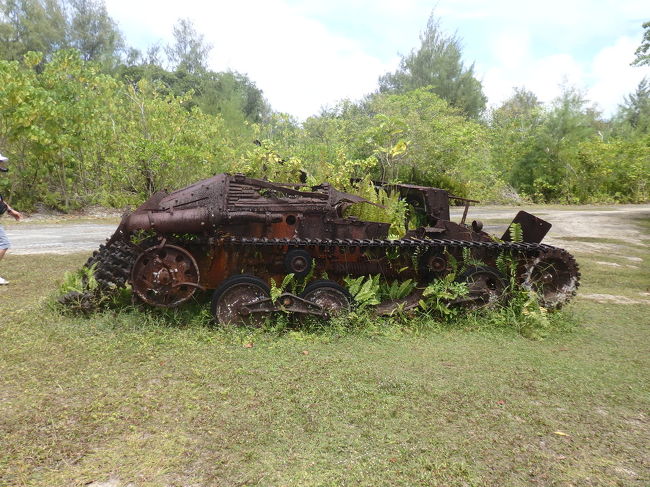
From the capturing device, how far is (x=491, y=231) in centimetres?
1407

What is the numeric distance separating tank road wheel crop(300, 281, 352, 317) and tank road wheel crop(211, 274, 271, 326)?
0.47 metres

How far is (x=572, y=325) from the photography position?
226 inches

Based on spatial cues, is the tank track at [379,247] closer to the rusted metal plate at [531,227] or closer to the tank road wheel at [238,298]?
the rusted metal plate at [531,227]

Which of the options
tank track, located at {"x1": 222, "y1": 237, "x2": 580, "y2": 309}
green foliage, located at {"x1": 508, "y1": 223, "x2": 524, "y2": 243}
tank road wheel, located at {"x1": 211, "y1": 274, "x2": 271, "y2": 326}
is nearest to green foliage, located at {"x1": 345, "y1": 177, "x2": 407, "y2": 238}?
tank track, located at {"x1": 222, "y1": 237, "x2": 580, "y2": 309}

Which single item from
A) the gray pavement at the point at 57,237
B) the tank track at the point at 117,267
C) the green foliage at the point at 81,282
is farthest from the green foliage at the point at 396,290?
the gray pavement at the point at 57,237

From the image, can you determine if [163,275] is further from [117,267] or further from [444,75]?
[444,75]

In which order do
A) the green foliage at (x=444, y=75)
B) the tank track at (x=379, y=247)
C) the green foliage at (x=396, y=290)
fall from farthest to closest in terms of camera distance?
1. the green foliage at (x=444, y=75)
2. the green foliage at (x=396, y=290)
3. the tank track at (x=379, y=247)

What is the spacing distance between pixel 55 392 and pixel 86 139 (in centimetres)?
1660

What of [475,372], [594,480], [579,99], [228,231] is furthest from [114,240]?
[579,99]

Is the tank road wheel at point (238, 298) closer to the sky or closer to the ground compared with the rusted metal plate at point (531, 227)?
closer to the ground

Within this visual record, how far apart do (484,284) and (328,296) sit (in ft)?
6.57

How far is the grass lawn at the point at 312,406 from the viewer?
2811 mm

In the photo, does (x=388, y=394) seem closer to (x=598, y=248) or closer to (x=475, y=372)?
(x=475, y=372)

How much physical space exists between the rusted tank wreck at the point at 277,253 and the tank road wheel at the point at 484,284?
0.01 m
